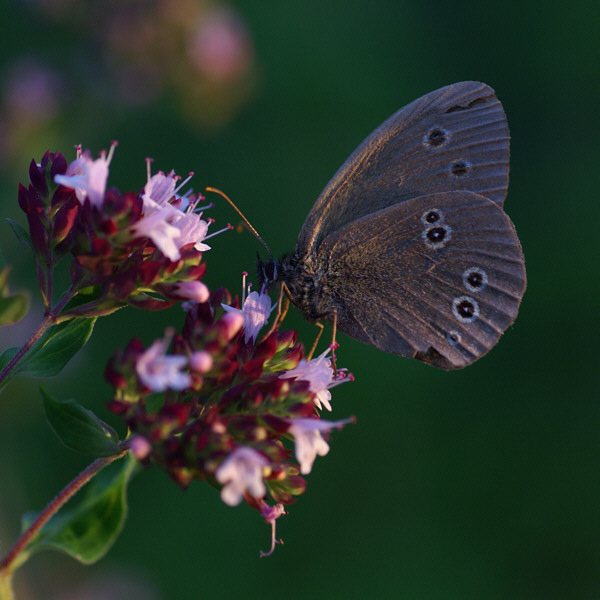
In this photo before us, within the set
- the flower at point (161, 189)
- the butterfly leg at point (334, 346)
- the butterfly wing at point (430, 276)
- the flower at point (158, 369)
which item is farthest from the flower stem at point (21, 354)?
the butterfly wing at point (430, 276)

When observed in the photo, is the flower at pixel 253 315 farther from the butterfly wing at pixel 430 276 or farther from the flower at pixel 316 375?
the butterfly wing at pixel 430 276

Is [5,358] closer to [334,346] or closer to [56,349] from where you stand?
[56,349]

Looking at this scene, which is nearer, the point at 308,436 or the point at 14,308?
the point at 14,308

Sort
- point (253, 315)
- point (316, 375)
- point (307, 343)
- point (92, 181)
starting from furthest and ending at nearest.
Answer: point (307, 343) < point (253, 315) < point (316, 375) < point (92, 181)

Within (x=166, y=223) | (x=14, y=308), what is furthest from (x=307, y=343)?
(x=14, y=308)

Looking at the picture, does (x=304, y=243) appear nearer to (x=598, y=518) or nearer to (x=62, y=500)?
(x=62, y=500)

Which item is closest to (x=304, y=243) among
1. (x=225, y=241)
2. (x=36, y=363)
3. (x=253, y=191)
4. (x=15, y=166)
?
(x=36, y=363)
